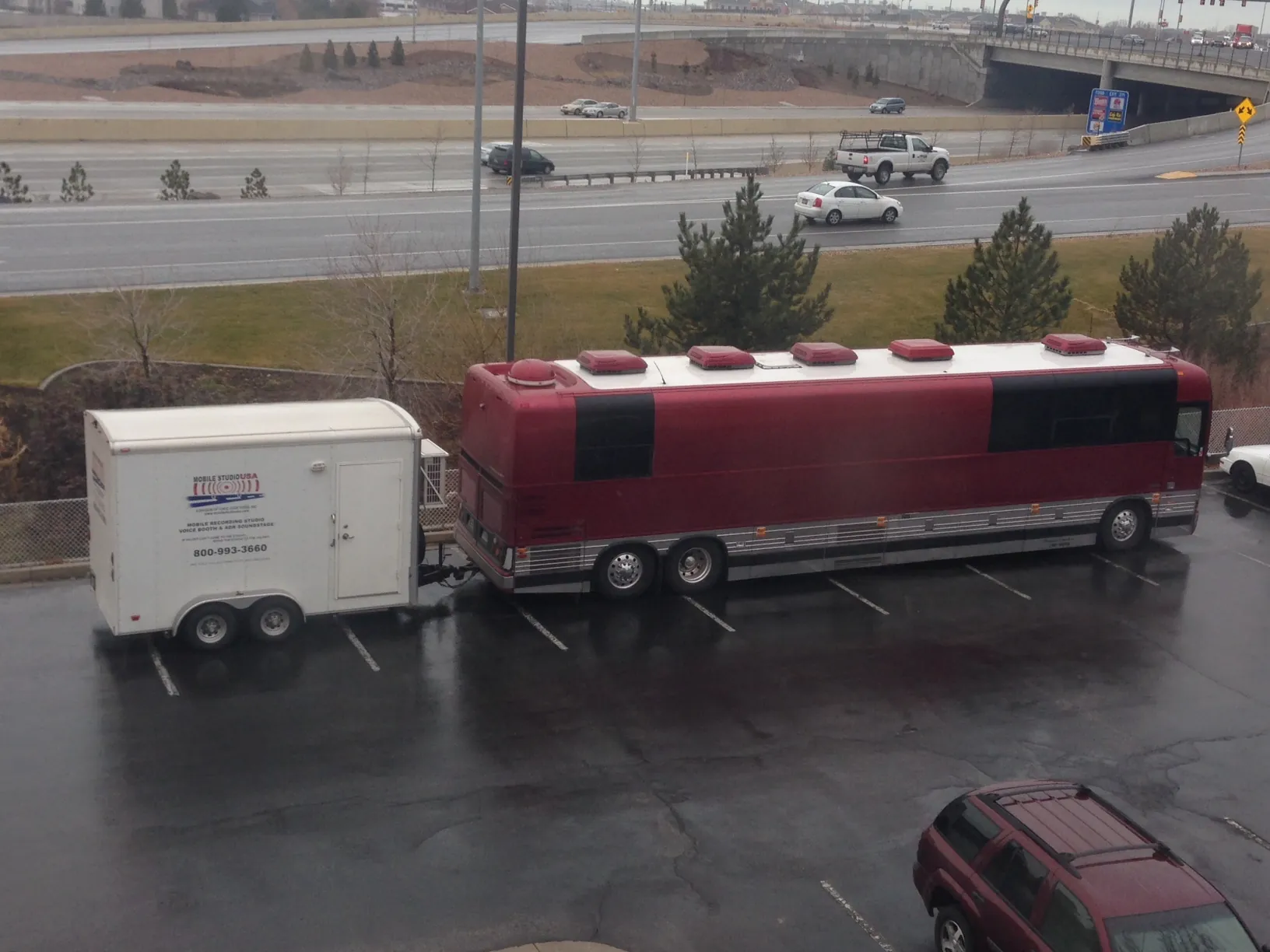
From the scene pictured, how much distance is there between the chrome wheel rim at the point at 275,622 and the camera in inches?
648

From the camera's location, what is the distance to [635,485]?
60.3ft

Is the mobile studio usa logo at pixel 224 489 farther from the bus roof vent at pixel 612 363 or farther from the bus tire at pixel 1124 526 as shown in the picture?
the bus tire at pixel 1124 526

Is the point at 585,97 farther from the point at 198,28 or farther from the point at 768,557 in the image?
the point at 768,557

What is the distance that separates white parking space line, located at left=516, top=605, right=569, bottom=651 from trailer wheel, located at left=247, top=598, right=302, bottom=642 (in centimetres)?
306

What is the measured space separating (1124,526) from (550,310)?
14.2 meters

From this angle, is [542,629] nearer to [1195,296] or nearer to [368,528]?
[368,528]

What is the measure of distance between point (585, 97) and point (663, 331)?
70.1 meters

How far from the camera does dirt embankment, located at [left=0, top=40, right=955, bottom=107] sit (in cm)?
8138

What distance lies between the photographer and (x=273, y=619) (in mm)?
16500

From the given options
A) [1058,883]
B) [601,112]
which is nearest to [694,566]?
[1058,883]

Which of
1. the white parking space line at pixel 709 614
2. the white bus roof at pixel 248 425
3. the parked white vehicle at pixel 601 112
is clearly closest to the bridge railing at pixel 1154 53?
the parked white vehicle at pixel 601 112

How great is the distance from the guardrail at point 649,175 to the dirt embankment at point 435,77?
106 ft

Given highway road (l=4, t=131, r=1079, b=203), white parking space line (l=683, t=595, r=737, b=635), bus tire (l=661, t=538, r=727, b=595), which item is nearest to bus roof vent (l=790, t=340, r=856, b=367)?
bus tire (l=661, t=538, r=727, b=595)

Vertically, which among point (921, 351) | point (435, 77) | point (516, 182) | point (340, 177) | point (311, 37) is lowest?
point (921, 351)
